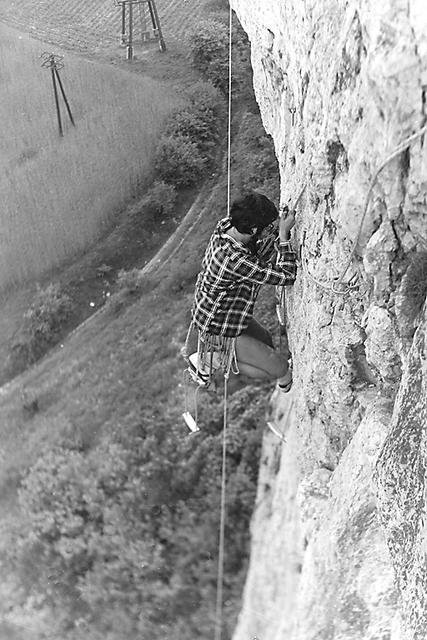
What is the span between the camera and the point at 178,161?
6.62 meters

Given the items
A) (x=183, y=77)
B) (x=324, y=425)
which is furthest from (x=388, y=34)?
(x=183, y=77)

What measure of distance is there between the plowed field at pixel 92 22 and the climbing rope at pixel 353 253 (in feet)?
18.1

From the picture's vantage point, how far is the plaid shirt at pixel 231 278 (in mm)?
2605

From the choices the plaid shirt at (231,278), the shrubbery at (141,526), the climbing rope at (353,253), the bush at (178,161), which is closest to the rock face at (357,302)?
the climbing rope at (353,253)

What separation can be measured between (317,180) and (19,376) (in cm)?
468

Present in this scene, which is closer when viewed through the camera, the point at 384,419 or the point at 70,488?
the point at 384,419

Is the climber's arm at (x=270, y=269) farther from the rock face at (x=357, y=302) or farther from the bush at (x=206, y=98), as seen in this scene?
the bush at (x=206, y=98)

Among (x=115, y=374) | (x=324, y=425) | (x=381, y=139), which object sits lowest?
(x=115, y=374)

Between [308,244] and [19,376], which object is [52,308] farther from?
[308,244]

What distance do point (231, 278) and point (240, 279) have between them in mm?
45

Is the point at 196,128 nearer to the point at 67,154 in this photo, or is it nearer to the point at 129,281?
the point at 67,154

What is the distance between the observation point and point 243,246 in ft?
8.52

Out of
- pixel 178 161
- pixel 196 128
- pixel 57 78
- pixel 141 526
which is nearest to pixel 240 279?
pixel 141 526

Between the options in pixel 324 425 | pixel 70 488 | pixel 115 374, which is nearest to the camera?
pixel 324 425
